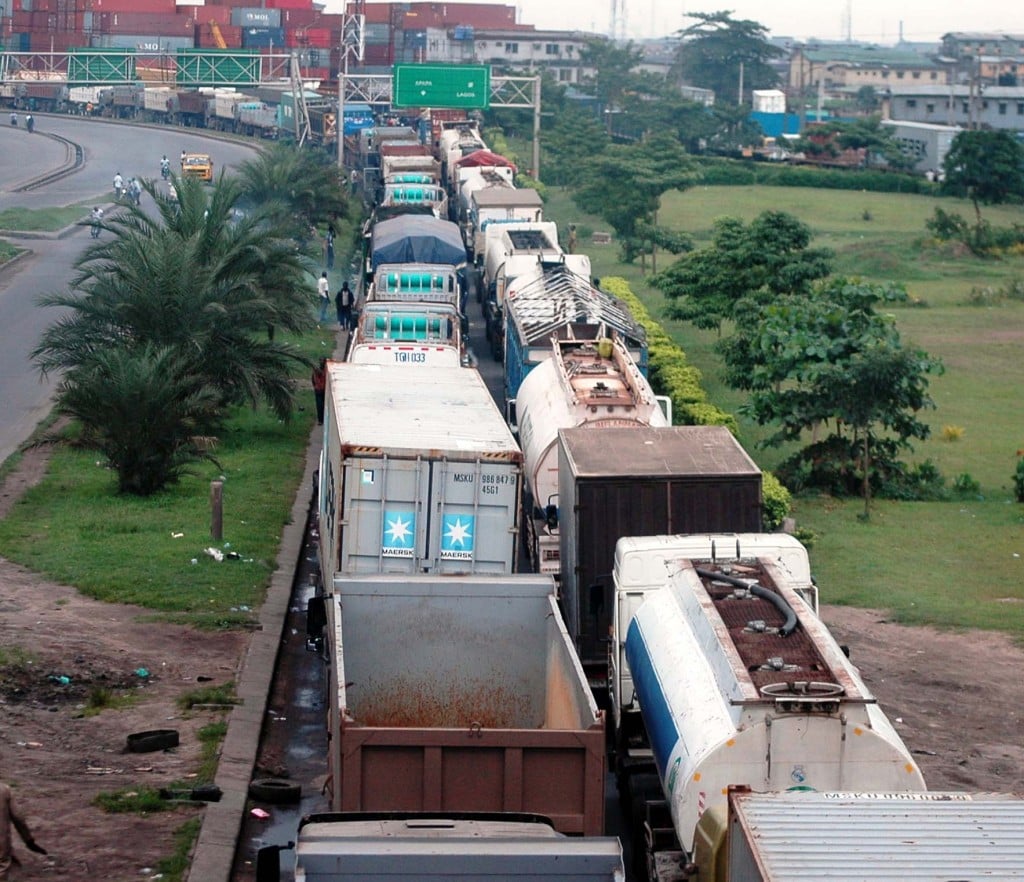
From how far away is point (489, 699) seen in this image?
42.4ft

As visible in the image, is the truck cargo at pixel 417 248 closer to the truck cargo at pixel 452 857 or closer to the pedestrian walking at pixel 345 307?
the pedestrian walking at pixel 345 307

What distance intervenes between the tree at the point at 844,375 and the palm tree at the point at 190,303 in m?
7.88

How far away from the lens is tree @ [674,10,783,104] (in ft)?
489

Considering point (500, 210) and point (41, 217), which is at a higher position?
point (500, 210)

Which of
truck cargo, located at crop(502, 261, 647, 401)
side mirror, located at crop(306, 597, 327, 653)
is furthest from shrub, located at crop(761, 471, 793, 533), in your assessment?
side mirror, located at crop(306, 597, 327, 653)

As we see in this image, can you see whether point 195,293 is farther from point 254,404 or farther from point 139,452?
point 139,452

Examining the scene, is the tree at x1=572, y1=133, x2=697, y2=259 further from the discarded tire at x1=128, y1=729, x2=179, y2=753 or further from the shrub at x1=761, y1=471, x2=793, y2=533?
the discarded tire at x1=128, y1=729, x2=179, y2=753

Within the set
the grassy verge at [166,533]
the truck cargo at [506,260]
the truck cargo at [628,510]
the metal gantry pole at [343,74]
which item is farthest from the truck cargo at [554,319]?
the metal gantry pole at [343,74]

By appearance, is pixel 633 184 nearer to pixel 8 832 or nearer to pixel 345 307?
pixel 345 307

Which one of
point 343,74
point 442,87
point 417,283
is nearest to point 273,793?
point 417,283

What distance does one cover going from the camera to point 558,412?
756 inches

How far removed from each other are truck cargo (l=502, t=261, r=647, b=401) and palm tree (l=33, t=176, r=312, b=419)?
12.5ft

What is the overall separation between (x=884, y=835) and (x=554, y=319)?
732 inches

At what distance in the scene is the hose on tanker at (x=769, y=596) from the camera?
11.2m
